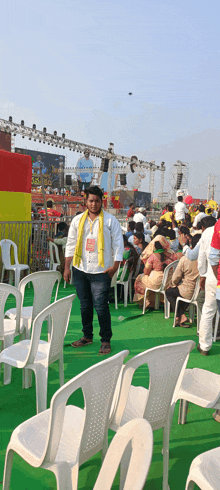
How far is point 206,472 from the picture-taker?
5.25ft

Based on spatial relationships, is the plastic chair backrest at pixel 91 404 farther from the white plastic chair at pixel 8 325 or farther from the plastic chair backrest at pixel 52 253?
the plastic chair backrest at pixel 52 253

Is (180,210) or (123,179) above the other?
(123,179)

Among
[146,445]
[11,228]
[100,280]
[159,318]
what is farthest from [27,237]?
[146,445]

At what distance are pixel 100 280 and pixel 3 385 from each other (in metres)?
1.41

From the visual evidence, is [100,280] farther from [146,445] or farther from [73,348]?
[146,445]

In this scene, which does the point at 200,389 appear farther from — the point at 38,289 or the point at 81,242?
the point at 81,242

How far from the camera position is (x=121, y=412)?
2043 millimetres

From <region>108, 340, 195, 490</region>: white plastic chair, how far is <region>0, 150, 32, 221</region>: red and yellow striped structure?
6.20 meters

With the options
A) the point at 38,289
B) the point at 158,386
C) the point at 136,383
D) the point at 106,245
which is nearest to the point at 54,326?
the point at 38,289

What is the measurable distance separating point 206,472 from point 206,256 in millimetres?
2745

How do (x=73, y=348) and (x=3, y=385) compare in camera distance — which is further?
(x=73, y=348)

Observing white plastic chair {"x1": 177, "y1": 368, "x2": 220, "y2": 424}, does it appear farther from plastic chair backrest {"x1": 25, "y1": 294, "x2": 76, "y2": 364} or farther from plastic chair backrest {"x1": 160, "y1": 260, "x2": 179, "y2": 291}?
plastic chair backrest {"x1": 160, "y1": 260, "x2": 179, "y2": 291}

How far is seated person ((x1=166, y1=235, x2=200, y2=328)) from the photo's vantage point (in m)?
4.91

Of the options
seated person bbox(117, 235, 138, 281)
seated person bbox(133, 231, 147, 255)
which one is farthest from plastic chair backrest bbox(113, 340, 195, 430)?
seated person bbox(133, 231, 147, 255)
